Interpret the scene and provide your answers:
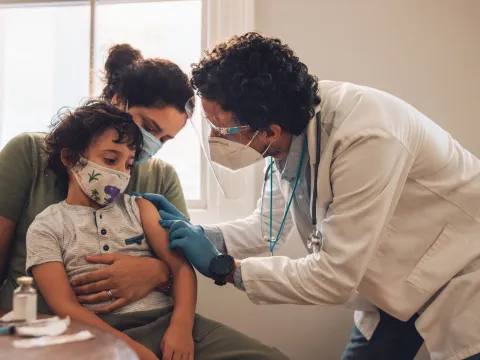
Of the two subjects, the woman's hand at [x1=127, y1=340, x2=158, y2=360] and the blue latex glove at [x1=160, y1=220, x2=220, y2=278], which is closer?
the woman's hand at [x1=127, y1=340, x2=158, y2=360]

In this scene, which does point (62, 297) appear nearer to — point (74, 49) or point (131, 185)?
point (131, 185)

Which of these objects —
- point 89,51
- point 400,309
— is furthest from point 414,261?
point 89,51

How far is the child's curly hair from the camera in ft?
4.99

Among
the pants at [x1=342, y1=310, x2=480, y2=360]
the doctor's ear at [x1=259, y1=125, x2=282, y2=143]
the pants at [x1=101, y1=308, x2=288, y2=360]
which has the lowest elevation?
the pants at [x1=342, y1=310, x2=480, y2=360]

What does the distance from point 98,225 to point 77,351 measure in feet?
1.87

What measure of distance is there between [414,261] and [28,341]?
0.97m

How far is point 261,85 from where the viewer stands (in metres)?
1.40

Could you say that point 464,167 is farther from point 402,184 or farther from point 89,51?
point 89,51

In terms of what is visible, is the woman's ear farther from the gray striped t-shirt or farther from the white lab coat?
the white lab coat

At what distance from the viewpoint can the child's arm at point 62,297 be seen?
52.9 inches

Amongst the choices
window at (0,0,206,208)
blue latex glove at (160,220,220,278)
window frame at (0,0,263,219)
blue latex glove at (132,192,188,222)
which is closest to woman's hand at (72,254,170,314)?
blue latex glove at (160,220,220,278)

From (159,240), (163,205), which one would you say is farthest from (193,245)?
(163,205)

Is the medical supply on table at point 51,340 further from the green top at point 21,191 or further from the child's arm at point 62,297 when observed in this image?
the green top at point 21,191

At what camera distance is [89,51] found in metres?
2.36
